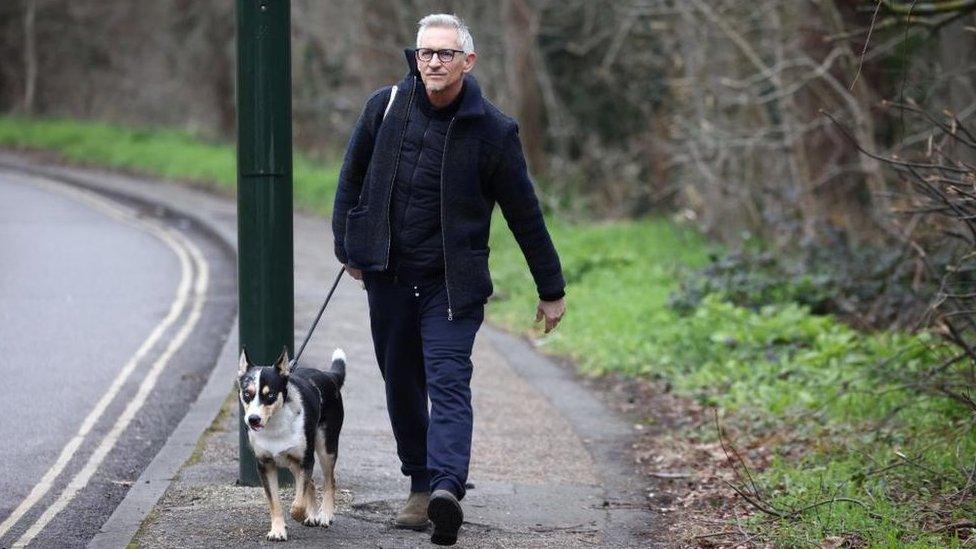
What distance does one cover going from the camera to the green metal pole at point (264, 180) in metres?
6.52

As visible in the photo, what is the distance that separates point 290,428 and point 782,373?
5.86 meters

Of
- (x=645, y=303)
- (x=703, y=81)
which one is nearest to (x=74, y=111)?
(x=703, y=81)

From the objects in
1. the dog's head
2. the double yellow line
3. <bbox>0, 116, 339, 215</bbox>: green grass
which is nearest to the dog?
the dog's head

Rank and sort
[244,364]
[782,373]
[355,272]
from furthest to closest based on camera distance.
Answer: [782,373], [355,272], [244,364]

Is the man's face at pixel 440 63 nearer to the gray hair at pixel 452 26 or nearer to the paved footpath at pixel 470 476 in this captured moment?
the gray hair at pixel 452 26

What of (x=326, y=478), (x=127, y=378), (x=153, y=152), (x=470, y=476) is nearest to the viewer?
(x=326, y=478)

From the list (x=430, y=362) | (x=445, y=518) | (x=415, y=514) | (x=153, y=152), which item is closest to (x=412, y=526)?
(x=415, y=514)

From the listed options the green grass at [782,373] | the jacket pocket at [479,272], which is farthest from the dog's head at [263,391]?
the green grass at [782,373]

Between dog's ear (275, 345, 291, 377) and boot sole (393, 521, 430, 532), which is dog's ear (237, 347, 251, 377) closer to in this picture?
dog's ear (275, 345, 291, 377)

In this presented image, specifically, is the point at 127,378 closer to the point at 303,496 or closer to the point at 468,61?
the point at 303,496

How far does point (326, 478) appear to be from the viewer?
19.8ft

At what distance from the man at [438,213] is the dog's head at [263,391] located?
62 cm

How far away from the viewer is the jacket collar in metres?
5.82

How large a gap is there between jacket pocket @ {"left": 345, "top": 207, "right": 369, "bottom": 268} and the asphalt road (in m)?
1.80
